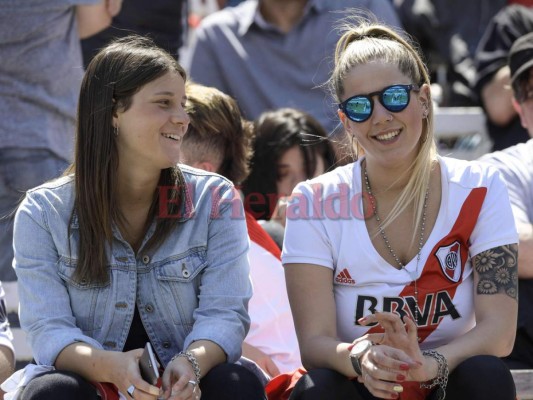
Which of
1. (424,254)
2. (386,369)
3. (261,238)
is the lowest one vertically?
(386,369)

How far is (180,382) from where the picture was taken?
286 cm

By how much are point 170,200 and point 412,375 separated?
3.28ft

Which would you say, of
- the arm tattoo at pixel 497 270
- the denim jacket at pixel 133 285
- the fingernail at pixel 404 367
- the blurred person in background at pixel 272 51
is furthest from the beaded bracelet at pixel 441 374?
the blurred person in background at pixel 272 51

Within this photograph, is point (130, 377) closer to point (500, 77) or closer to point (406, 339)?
point (406, 339)

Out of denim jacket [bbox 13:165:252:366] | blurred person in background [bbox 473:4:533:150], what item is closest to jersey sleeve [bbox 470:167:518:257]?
denim jacket [bbox 13:165:252:366]

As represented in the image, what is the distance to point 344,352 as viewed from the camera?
298 cm

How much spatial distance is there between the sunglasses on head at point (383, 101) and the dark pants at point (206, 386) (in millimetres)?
938

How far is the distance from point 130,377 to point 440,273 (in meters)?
1.06

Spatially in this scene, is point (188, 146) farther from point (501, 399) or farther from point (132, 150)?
point (501, 399)

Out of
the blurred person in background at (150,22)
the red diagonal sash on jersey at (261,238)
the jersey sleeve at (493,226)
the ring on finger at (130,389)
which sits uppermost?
the blurred person in background at (150,22)

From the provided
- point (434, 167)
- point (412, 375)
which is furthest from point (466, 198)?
point (412, 375)

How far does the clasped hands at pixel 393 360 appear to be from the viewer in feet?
9.30

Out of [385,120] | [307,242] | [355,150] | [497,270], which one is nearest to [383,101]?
[385,120]

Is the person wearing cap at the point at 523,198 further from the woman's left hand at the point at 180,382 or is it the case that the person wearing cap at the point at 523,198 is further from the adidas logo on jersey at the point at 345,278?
the woman's left hand at the point at 180,382
